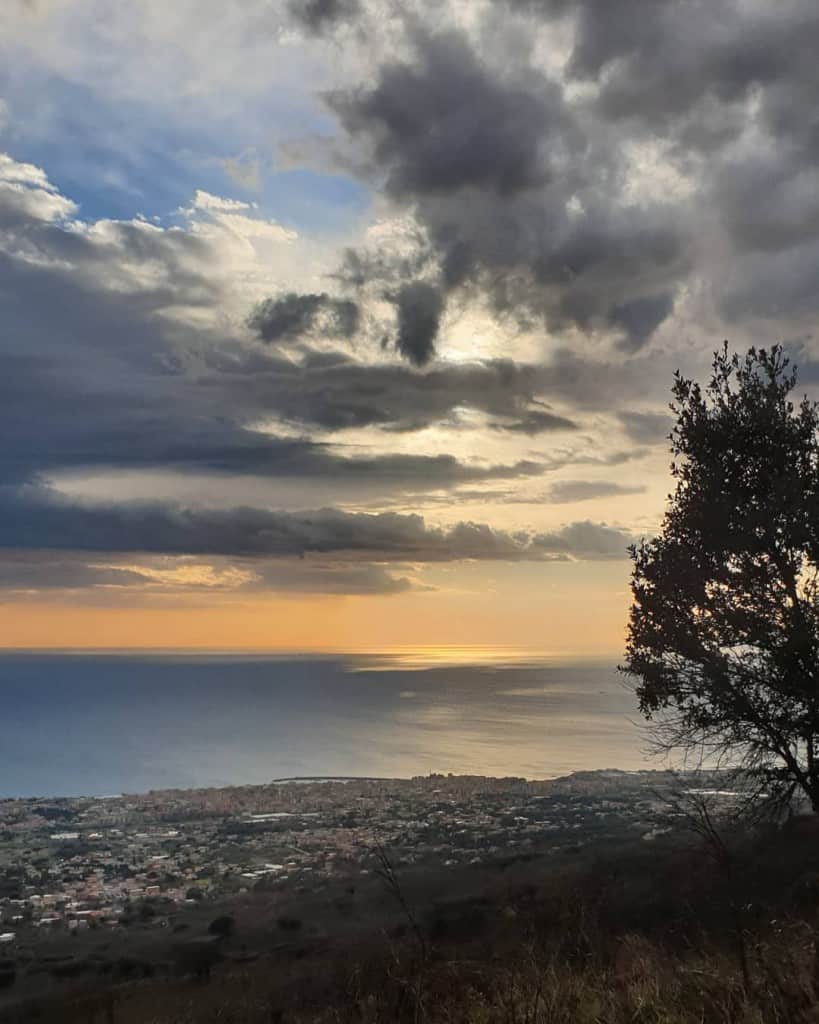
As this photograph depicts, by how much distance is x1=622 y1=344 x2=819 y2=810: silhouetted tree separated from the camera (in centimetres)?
1598

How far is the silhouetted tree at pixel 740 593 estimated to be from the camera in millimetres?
15977

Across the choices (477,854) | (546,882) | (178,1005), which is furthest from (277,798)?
(178,1005)

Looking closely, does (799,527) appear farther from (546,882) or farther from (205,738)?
(205,738)

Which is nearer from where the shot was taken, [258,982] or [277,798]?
[258,982]

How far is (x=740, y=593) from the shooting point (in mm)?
16578

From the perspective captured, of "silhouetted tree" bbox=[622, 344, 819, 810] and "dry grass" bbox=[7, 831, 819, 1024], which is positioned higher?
"silhouetted tree" bbox=[622, 344, 819, 810]

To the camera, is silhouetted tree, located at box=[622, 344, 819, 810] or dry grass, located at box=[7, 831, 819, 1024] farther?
silhouetted tree, located at box=[622, 344, 819, 810]

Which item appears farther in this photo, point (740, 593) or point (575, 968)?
point (740, 593)

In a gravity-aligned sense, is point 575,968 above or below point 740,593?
below

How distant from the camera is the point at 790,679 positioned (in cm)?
1559

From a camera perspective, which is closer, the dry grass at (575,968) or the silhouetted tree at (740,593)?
the dry grass at (575,968)

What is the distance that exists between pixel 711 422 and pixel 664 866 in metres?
17.6

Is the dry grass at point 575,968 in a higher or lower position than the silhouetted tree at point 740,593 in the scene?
lower

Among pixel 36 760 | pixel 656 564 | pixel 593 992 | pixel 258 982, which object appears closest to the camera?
pixel 593 992
